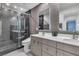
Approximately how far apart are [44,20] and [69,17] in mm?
1001

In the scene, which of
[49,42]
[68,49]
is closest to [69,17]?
[49,42]

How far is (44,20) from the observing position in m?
2.85

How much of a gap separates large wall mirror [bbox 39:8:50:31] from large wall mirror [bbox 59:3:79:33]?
1.83ft

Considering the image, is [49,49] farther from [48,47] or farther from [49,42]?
[49,42]

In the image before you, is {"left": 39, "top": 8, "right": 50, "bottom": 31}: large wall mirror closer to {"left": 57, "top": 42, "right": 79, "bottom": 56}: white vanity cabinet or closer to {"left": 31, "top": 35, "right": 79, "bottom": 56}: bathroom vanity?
{"left": 31, "top": 35, "right": 79, "bottom": 56}: bathroom vanity

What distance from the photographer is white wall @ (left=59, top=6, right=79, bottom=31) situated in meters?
1.99

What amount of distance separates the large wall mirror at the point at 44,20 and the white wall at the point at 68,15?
570mm

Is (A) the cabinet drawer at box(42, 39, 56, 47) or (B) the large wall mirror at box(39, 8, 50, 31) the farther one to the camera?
(B) the large wall mirror at box(39, 8, 50, 31)

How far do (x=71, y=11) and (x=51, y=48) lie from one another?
1.22 metres

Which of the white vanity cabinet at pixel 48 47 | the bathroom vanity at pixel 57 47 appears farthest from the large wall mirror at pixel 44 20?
the white vanity cabinet at pixel 48 47

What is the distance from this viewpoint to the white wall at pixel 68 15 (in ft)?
6.54

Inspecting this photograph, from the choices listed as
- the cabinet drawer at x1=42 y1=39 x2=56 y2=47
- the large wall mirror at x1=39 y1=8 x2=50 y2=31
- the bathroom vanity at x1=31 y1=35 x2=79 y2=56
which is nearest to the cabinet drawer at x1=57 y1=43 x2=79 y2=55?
the bathroom vanity at x1=31 y1=35 x2=79 y2=56

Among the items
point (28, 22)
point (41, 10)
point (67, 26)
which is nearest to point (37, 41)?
point (67, 26)

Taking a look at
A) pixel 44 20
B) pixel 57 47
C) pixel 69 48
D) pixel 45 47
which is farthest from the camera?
pixel 44 20
